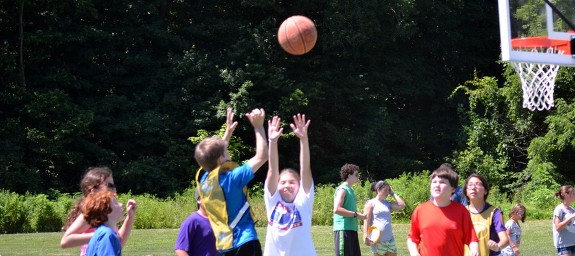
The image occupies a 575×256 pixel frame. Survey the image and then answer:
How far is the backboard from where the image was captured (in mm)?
9906

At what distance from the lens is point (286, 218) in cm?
687

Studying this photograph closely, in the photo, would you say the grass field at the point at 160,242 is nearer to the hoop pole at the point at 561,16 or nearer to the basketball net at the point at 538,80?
the basketball net at the point at 538,80

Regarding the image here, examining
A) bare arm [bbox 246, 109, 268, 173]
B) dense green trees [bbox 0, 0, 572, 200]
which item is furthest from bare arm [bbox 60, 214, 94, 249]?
dense green trees [bbox 0, 0, 572, 200]

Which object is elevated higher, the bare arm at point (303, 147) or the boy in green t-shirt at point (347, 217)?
the bare arm at point (303, 147)

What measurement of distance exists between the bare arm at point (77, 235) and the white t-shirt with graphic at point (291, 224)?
1.51 metres

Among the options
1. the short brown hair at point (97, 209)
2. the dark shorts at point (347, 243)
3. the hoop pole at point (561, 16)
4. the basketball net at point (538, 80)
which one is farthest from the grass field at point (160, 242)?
the short brown hair at point (97, 209)

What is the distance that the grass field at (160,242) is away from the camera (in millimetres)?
16500

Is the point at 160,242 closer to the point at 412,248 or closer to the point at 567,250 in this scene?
the point at 567,250

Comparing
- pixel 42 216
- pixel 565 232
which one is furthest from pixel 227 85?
pixel 565 232

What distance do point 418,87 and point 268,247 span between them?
1166 inches

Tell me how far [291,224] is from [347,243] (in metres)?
4.57

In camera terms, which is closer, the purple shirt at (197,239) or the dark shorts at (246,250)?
the dark shorts at (246,250)

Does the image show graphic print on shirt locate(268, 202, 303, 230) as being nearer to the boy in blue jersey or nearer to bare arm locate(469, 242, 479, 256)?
the boy in blue jersey

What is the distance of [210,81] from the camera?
33.4 metres
